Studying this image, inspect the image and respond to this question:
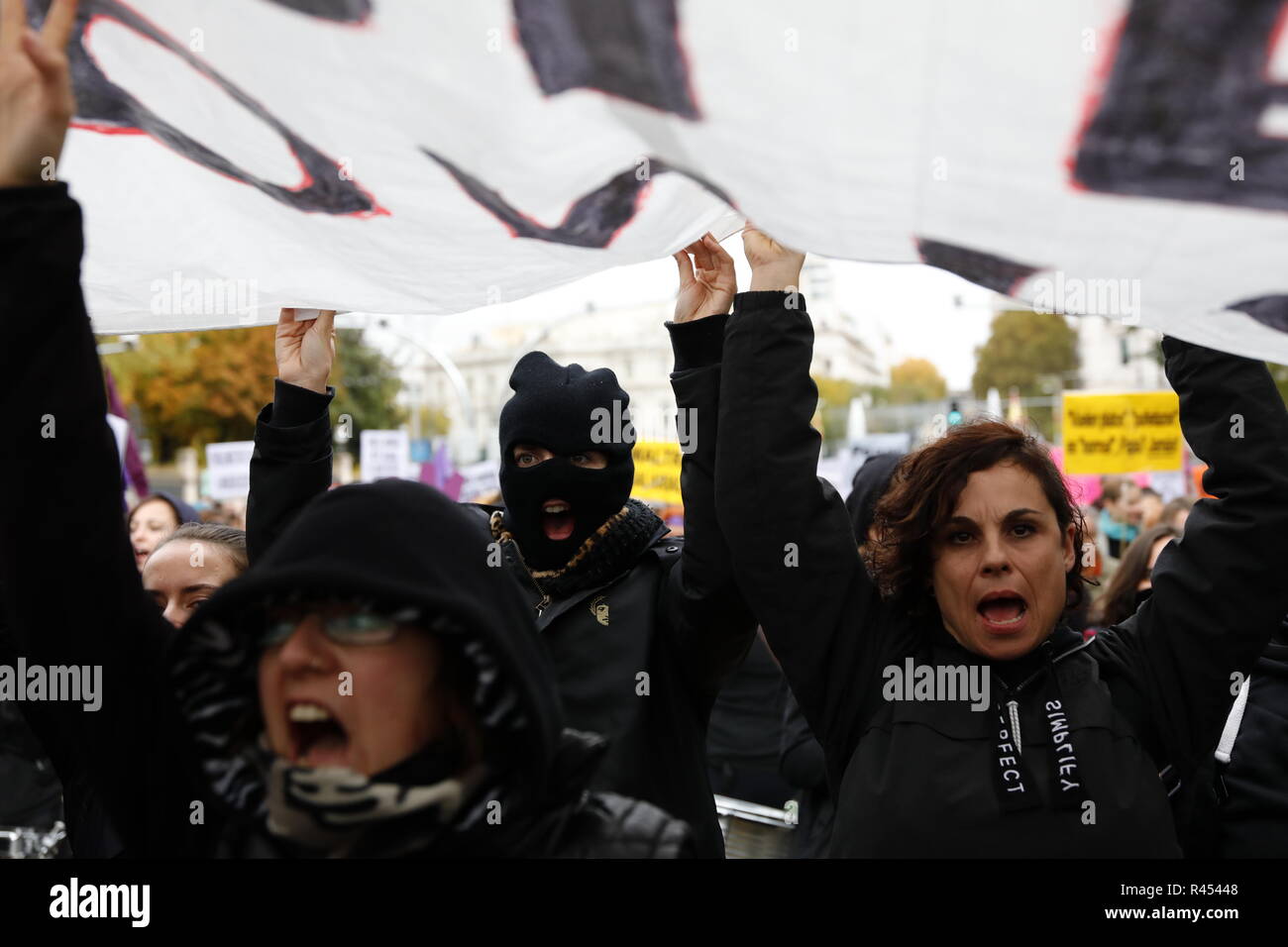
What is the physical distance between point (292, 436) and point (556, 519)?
0.67m

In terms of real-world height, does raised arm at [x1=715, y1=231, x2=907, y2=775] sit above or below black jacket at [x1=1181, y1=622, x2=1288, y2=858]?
above

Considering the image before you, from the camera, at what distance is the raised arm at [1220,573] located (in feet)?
7.54

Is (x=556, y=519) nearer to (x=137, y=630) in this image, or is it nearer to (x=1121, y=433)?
(x=137, y=630)

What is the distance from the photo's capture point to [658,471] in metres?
11.0

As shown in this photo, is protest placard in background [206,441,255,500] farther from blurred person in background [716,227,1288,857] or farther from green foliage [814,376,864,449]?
green foliage [814,376,864,449]

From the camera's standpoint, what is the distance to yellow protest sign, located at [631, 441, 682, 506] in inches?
426

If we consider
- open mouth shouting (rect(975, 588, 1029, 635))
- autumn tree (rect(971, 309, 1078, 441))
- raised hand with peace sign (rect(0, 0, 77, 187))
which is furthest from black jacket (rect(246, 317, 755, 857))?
autumn tree (rect(971, 309, 1078, 441))

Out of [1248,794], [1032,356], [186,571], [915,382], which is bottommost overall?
[1248,794]

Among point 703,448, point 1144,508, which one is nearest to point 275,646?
point 703,448

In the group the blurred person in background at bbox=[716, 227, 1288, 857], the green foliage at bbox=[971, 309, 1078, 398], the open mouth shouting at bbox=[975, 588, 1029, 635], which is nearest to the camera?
the blurred person in background at bbox=[716, 227, 1288, 857]

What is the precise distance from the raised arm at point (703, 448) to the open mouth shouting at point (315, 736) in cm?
110

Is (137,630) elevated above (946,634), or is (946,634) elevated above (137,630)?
(137,630)

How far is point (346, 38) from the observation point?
1655mm

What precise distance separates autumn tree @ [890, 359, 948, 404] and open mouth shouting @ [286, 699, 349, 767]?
289ft
